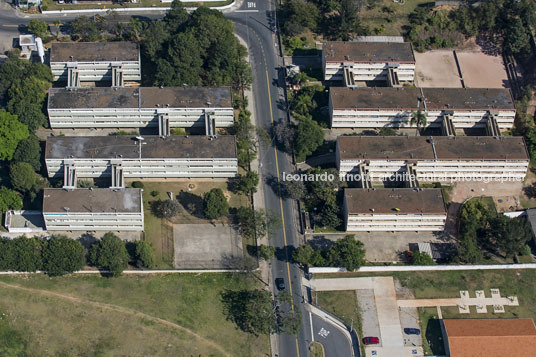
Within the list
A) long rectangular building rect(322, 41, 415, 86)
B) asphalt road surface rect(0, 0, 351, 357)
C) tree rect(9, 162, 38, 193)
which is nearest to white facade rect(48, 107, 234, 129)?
asphalt road surface rect(0, 0, 351, 357)

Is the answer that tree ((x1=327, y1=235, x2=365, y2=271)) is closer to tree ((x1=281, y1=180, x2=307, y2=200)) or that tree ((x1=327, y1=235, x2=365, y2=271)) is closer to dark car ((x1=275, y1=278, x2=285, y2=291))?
dark car ((x1=275, y1=278, x2=285, y2=291))

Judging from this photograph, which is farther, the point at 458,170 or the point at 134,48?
the point at 134,48

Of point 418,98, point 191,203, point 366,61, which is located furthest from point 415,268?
point 366,61

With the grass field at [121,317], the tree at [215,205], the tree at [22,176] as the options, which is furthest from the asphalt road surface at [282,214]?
the tree at [22,176]

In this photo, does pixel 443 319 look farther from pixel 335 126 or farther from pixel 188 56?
pixel 188 56

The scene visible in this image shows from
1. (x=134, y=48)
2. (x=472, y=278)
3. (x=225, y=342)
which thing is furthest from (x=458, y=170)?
(x=134, y=48)

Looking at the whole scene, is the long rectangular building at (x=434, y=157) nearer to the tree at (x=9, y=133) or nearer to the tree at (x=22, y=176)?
the tree at (x=22, y=176)

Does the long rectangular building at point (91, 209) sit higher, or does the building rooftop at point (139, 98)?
the building rooftop at point (139, 98)
